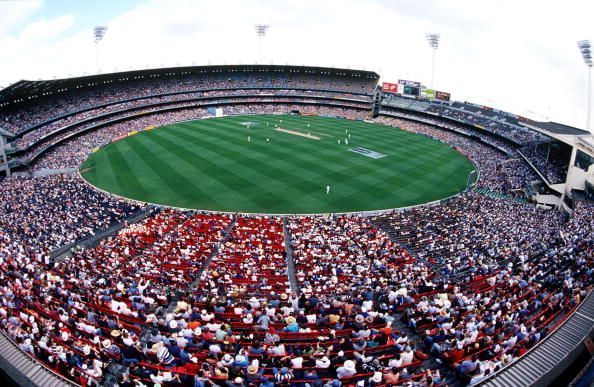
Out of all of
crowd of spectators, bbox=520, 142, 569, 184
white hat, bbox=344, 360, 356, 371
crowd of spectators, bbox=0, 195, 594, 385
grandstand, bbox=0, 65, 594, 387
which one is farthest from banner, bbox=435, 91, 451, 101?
white hat, bbox=344, 360, 356, 371

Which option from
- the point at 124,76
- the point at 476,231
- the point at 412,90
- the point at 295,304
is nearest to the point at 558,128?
the point at 476,231

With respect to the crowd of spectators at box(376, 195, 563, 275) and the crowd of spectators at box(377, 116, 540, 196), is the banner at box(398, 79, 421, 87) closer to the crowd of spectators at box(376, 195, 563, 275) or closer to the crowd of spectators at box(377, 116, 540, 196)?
the crowd of spectators at box(377, 116, 540, 196)

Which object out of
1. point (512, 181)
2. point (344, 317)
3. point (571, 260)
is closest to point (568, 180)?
point (512, 181)

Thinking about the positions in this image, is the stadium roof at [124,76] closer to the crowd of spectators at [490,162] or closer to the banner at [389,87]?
the banner at [389,87]

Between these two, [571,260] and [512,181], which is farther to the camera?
[512,181]

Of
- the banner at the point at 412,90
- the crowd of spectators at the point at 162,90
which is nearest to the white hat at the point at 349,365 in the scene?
the crowd of spectators at the point at 162,90

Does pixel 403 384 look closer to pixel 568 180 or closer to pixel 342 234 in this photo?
pixel 342 234
